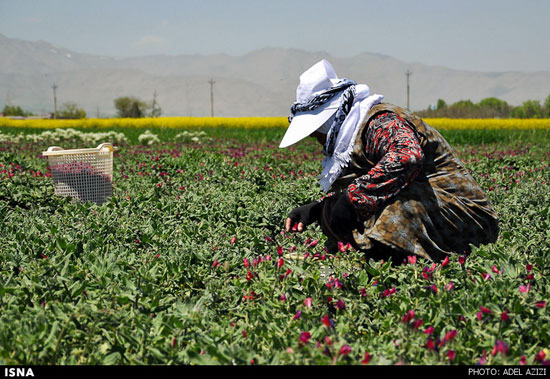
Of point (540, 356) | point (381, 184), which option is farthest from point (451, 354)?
point (381, 184)

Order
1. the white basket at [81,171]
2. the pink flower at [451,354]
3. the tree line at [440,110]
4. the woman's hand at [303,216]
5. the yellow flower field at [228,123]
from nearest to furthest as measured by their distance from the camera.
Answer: the pink flower at [451,354]
the woman's hand at [303,216]
the white basket at [81,171]
the yellow flower field at [228,123]
the tree line at [440,110]

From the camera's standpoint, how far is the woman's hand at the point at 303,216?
3.33m

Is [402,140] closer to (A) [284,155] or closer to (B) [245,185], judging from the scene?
(B) [245,185]

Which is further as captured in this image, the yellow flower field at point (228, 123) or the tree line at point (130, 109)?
the tree line at point (130, 109)

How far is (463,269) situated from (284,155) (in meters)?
7.93

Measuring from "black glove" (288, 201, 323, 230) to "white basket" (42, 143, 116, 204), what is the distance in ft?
10.9

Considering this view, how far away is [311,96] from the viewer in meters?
3.20

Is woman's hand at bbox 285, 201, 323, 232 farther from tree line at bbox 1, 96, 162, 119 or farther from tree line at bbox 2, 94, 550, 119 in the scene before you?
tree line at bbox 1, 96, 162, 119

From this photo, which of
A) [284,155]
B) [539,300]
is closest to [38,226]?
[539,300]

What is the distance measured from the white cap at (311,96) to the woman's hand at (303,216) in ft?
1.45

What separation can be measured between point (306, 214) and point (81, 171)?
3.62 meters

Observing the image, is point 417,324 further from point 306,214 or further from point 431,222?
point 306,214

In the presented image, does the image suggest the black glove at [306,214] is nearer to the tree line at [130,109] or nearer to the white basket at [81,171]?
the white basket at [81,171]

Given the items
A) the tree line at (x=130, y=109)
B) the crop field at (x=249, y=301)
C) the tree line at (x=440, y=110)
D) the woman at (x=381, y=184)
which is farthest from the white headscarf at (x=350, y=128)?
the tree line at (x=130, y=109)
